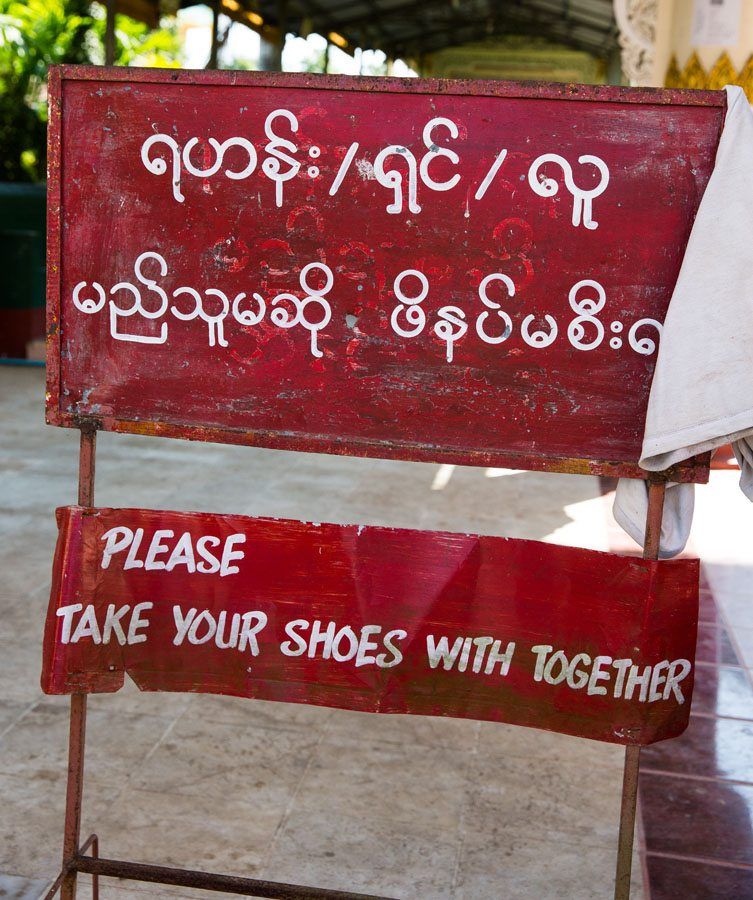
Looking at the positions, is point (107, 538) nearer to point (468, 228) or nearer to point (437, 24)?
point (468, 228)

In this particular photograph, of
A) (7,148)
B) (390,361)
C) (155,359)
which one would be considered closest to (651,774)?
(390,361)

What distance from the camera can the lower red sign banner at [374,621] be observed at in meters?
2.38

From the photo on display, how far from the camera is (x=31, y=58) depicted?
47.1 feet

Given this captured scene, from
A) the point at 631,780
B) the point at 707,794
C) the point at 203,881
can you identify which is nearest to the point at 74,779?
the point at 203,881

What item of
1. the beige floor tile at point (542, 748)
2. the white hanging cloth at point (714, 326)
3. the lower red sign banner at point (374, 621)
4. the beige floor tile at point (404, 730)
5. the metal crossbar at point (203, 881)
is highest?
the white hanging cloth at point (714, 326)

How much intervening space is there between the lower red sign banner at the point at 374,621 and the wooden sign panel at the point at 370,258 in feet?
0.78

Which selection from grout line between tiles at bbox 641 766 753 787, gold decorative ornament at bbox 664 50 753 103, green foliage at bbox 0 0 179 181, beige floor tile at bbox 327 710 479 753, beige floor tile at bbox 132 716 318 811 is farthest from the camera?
green foliage at bbox 0 0 179 181

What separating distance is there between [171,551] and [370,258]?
81 centimetres

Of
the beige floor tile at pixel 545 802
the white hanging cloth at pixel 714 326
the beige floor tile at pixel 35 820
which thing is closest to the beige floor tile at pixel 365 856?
the beige floor tile at pixel 545 802

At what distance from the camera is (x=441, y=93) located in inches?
86.0

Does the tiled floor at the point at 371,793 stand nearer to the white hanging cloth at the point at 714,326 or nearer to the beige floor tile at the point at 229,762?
Answer: the beige floor tile at the point at 229,762

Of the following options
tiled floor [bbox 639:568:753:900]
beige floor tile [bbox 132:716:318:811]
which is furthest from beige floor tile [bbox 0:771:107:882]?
tiled floor [bbox 639:568:753:900]

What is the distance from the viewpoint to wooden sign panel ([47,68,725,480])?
219cm

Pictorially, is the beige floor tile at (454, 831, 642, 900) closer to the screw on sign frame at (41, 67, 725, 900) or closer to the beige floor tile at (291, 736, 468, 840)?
the beige floor tile at (291, 736, 468, 840)
